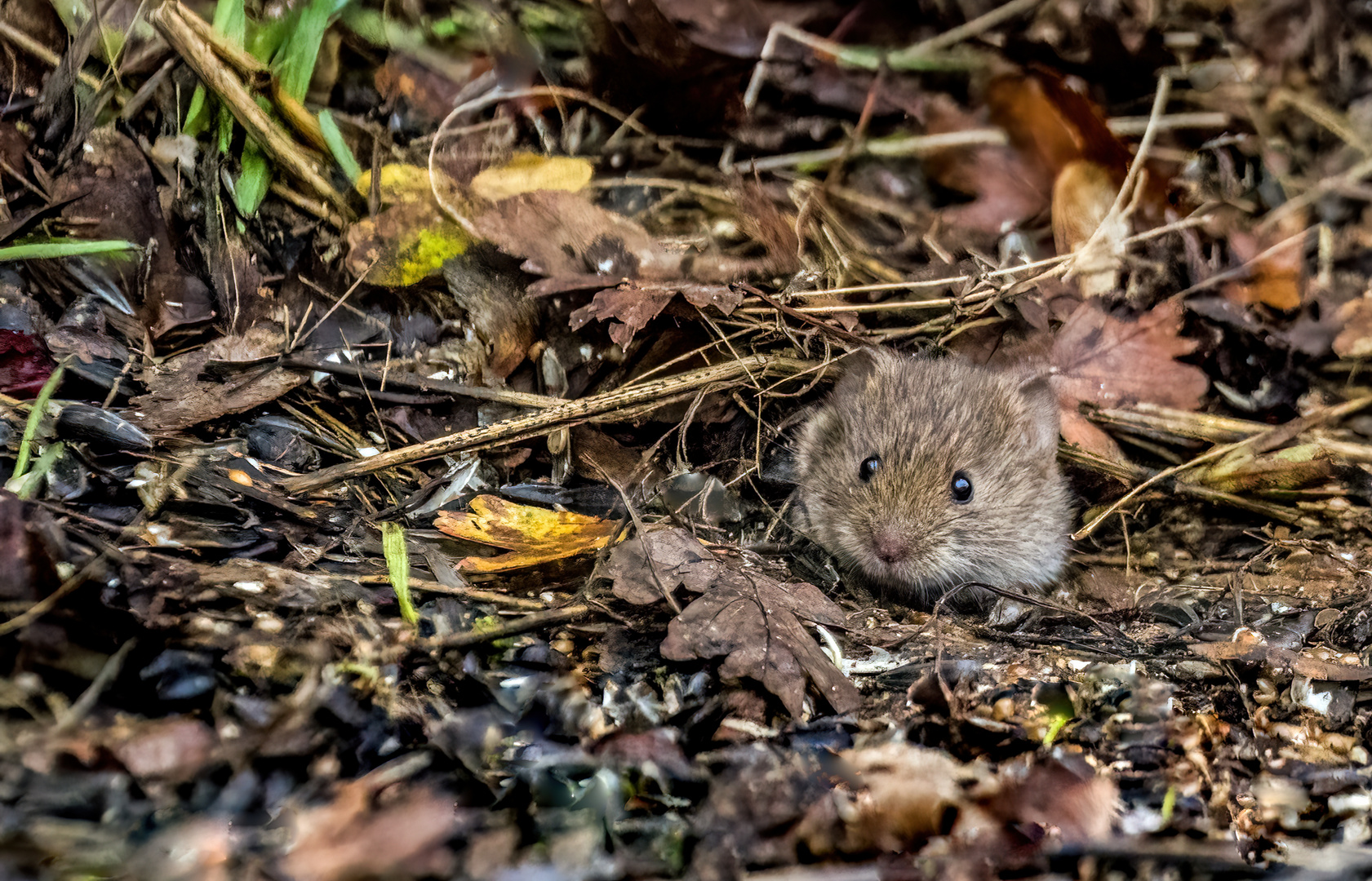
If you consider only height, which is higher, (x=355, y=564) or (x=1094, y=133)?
(x=1094, y=133)

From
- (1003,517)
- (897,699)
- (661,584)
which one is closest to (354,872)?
(661,584)

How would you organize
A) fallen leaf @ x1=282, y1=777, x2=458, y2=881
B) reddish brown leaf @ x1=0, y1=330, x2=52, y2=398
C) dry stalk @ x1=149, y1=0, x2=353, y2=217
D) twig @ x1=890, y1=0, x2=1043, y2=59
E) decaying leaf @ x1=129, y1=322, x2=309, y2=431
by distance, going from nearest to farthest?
fallen leaf @ x1=282, y1=777, x2=458, y2=881
reddish brown leaf @ x1=0, y1=330, x2=52, y2=398
decaying leaf @ x1=129, y1=322, x2=309, y2=431
dry stalk @ x1=149, y1=0, x2=353, y2=217
twig @ x1=890, y1=0, x2=1043, y2=59

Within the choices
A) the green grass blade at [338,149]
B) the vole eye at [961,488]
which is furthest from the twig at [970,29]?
the green grass blade at [338,149]

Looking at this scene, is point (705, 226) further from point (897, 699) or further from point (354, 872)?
point (354, 872)

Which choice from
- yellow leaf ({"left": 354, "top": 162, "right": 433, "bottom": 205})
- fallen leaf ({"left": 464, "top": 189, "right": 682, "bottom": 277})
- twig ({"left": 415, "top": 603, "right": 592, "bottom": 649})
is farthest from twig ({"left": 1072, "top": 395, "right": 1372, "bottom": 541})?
yellow leaf ({"left": 354, "top": 162, "right": 433, "bottom": 205})

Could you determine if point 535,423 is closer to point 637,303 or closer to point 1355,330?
point 637,303

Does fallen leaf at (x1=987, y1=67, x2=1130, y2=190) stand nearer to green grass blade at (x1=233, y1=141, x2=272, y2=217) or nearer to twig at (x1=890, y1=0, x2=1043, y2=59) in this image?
twig at (x1=890, y1=0, x2=1043, y2=59)
